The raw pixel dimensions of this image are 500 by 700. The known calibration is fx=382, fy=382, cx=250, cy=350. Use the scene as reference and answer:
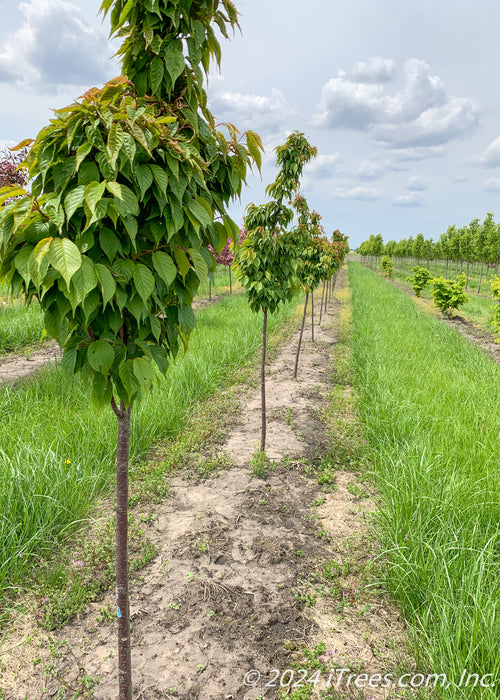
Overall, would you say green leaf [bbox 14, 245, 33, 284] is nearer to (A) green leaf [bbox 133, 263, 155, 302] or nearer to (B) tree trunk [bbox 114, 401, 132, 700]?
(A) green leaf [bbox 133, 263, 155, 302]

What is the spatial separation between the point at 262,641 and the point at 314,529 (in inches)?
46.6

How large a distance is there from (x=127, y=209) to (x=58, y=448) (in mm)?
3256

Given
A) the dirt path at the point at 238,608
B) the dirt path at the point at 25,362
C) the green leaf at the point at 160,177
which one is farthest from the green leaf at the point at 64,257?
the dirt path at the point at 25,362

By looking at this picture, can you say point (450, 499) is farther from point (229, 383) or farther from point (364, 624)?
point (229, 383)

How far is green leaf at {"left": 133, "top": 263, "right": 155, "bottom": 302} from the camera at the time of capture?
131 centimetres

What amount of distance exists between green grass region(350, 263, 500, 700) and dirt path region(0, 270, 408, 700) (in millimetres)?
300

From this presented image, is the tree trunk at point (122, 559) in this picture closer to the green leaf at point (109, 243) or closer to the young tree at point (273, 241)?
the green leaf at point (109, 243)

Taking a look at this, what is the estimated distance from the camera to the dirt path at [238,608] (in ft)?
7.10

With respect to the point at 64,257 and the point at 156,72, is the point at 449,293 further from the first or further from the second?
the point at 64,257

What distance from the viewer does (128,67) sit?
1.60 m

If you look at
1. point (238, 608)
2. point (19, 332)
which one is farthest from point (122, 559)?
point (19, 332)

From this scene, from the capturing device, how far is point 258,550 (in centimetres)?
317

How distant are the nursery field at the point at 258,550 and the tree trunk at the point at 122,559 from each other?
492mm

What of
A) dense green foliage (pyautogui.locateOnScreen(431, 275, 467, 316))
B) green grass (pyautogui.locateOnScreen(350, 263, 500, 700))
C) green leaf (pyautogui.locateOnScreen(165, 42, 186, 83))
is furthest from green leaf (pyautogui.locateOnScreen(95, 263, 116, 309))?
dense green foliage (pyautogui.locateOnScreen(431, 275, 467, 316))
